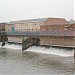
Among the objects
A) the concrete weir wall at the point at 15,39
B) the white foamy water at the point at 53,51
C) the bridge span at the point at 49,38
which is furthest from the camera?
the concrete weir wall at the point at 15,39

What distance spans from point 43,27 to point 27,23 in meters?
11.5

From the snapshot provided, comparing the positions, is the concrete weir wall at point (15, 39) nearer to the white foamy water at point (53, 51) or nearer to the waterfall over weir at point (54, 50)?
the waterfall over weir at point (54, 50)

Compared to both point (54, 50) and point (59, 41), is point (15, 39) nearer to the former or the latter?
point (59, 41)

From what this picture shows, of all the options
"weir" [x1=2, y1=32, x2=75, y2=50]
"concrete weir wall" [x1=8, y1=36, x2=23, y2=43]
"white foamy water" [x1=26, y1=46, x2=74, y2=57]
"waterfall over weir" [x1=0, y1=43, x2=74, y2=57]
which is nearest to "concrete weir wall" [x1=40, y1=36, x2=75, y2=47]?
"weir" [x1=2, y1=32, x2=75, y2=50]

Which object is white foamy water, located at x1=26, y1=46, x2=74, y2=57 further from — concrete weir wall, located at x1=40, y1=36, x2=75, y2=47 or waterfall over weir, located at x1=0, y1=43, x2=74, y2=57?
concrete weir wall, located at x1=40, y1=36, x2=75, y2=47

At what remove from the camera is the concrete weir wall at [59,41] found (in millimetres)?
36719

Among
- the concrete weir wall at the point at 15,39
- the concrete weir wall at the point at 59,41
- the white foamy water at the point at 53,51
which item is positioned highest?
the concrete weir wall at the point at 59,41

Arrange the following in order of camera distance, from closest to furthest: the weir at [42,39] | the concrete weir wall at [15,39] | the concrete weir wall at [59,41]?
the concrete weir wall at [59,41], the weir at [42,39], the concrete weir wall at [15,39]

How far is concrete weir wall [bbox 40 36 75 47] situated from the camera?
120 feet

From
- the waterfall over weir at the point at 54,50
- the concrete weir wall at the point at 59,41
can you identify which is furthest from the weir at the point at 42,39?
the waterfall over weir at the point at 54,50

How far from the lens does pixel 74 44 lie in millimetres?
35812

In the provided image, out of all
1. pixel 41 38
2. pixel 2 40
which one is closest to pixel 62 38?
pixel 41 38

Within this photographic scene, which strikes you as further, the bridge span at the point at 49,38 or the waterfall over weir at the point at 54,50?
the bridge span at the point at 49,38

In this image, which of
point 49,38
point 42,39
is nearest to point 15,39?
point 42,39
